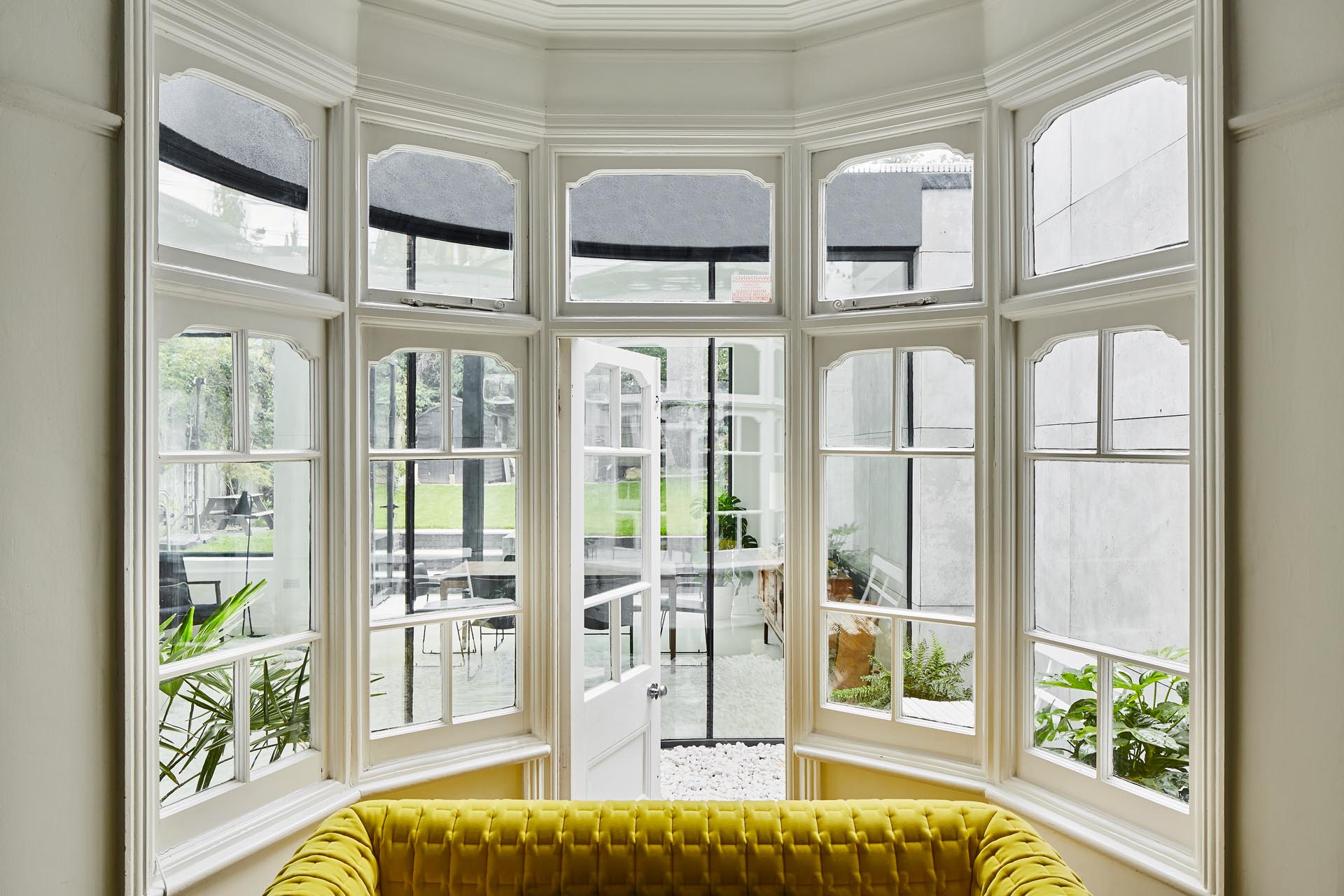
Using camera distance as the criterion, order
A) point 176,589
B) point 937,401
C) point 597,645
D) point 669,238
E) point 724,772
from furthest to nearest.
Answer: point 724,772, point 597,645, point 669,238, point 937,401, point 176,589

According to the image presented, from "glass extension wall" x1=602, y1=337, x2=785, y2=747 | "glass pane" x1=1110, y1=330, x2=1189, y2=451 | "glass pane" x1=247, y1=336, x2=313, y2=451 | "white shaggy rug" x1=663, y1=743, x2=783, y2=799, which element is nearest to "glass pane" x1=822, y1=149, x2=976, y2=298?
"glass pane" x1=1110, y1=330, x2=1189, y2=451

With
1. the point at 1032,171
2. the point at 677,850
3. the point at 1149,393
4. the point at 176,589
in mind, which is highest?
the point at 1032,171

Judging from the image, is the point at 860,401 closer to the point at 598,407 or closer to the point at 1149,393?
the point at 1149,393

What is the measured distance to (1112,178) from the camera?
2012mm

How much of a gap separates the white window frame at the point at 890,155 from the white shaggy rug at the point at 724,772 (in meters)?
2.58

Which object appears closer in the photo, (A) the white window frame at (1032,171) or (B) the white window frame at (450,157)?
(A) the white window frame at (1032,171)

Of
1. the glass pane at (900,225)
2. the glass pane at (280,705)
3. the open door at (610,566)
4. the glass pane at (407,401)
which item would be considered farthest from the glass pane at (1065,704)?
the glass pane at (280,705)

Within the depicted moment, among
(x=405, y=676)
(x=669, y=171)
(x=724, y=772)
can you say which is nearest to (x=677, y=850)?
(x=405, y=676)

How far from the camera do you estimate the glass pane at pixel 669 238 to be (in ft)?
8.38

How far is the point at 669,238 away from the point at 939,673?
5.16 feet
